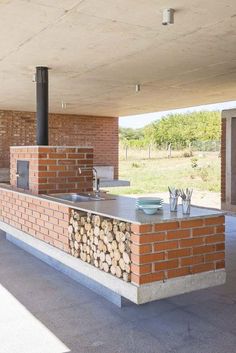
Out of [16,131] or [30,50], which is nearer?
[30,50]

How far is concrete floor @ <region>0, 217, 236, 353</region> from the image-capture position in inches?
112

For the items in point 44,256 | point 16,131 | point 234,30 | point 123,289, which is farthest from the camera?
point 16,131

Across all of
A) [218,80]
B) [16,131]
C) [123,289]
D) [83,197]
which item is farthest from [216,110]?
[123,289]

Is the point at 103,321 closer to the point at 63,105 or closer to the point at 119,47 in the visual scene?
the point at 119,47

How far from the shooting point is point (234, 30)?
3828 mm

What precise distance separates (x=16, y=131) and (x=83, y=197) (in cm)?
657

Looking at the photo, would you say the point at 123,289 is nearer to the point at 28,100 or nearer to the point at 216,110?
the point at 28,100

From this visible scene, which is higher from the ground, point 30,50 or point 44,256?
point 30,50

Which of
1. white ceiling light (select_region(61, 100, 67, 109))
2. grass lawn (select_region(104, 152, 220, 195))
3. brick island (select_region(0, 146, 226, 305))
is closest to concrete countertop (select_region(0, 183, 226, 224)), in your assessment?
brick island (select_region(0, 146, 226, 305))

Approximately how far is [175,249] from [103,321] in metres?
0.82

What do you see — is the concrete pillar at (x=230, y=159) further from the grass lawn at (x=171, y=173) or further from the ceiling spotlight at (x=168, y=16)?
the grass lawn at (x=171, y=173)

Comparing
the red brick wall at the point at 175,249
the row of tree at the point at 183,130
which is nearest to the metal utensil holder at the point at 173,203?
the red brick wall at the point at 175,249

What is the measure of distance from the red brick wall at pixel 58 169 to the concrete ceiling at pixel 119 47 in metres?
1.14

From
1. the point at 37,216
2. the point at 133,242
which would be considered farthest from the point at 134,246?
the point at 37,216
